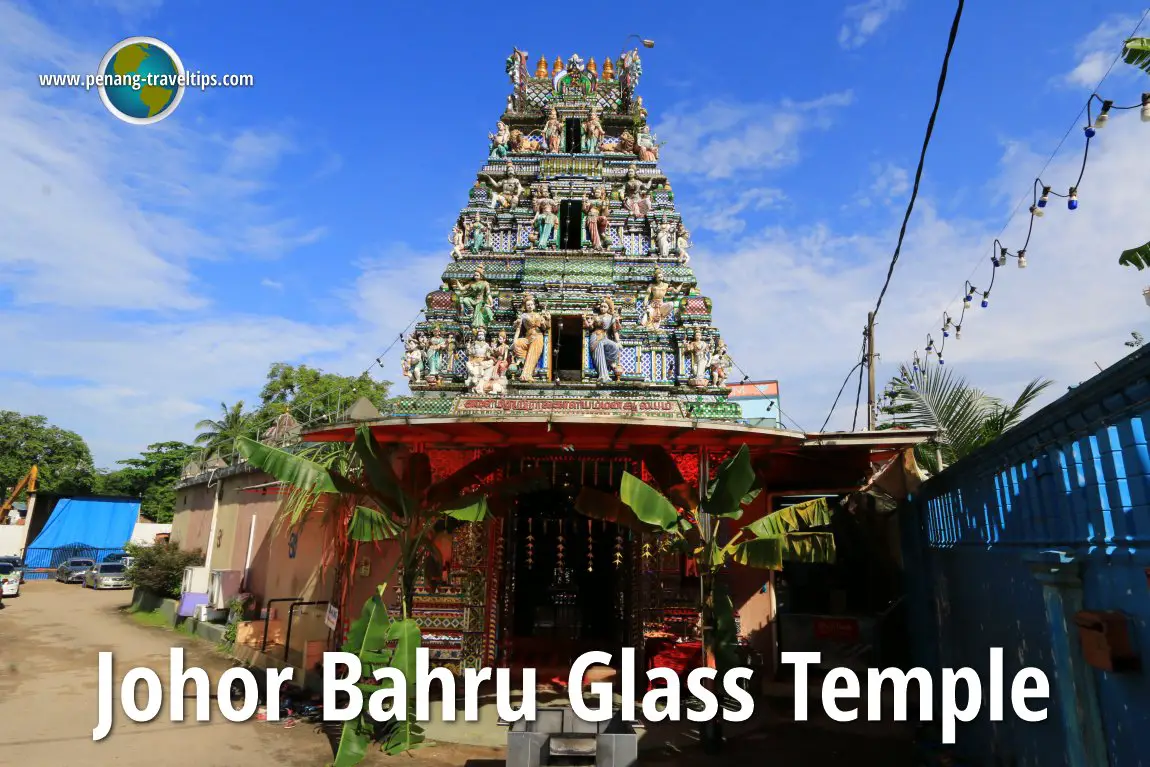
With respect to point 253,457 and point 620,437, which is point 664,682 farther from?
point 253,457

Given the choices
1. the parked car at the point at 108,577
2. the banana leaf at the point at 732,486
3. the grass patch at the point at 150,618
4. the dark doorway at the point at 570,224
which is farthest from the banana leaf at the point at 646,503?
the parked car at the point at 108,577

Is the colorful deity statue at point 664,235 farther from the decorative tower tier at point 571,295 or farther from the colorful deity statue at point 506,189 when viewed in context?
the colorful deity statue at point 506,189

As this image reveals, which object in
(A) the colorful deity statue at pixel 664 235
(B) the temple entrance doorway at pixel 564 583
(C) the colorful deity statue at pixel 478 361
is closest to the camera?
(B) the temple entrance doorway at pixel 564 583

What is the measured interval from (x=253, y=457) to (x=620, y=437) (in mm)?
4543

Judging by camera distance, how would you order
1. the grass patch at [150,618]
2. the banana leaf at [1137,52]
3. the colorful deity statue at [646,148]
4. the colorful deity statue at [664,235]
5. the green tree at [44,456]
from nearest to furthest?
the banana leaf at [1137,52]
the colorful deity statue at [664,235]
the colorful deity statue at [646,148]
the grass patch at [150,618]
the green tree at [44,456]

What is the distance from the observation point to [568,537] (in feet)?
48.4

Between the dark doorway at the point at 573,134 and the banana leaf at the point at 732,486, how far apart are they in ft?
40.6

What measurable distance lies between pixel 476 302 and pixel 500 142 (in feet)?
17.3

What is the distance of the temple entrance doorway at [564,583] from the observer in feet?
36.2

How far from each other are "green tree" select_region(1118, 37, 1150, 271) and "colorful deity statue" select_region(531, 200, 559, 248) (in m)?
10.9

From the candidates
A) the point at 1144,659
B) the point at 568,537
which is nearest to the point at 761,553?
the point at 1144,659

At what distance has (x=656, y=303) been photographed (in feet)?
45.9

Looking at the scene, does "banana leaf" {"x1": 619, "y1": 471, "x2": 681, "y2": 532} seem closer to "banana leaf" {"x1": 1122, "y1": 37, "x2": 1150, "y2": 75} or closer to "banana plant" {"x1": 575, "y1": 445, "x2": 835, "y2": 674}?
"banana plant" {"x1": 575, "y1": 445, "x2": 835, "y2": 674}

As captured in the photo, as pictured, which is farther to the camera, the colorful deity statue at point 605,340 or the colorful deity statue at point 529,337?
the colorful deity statue at point 529,337
